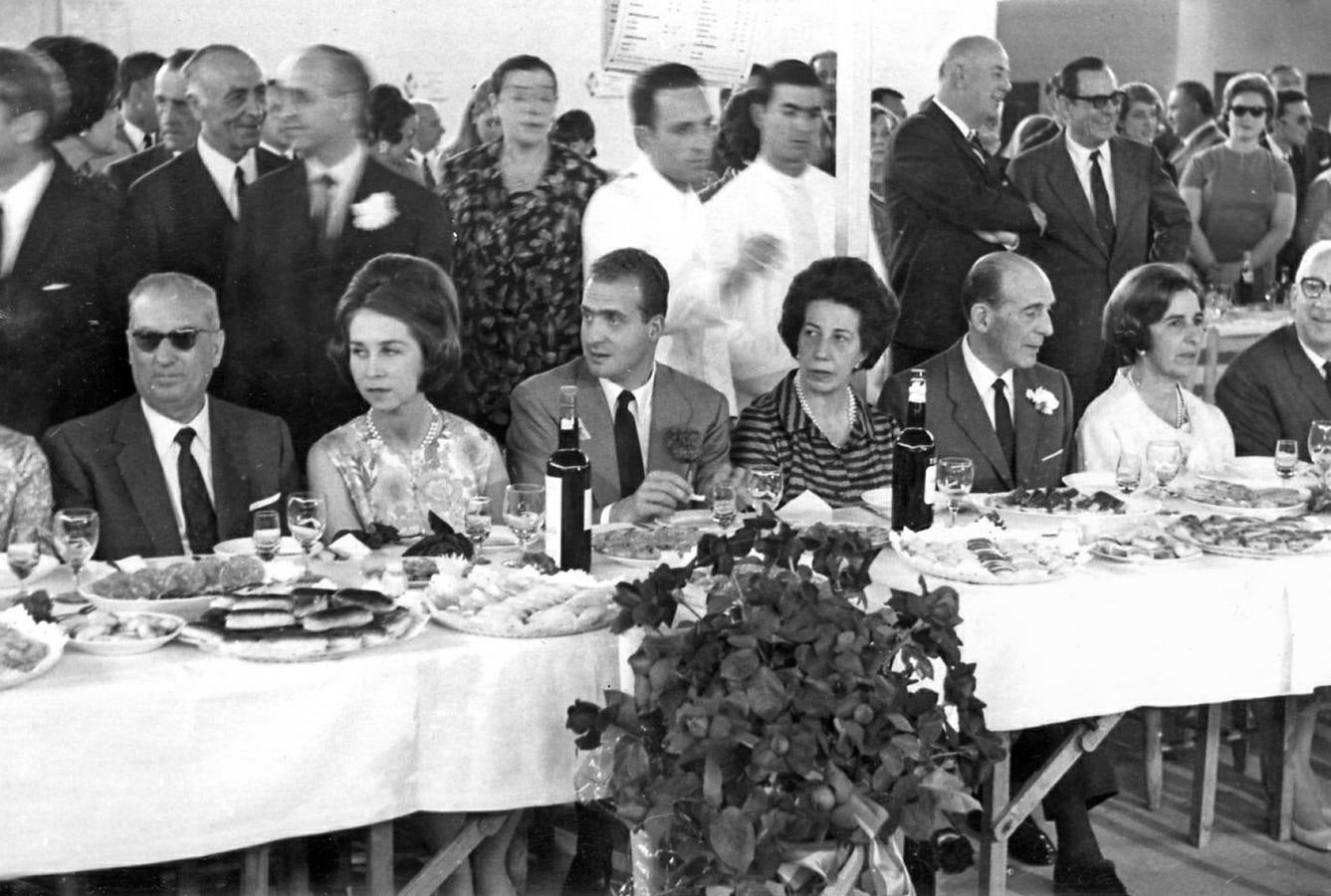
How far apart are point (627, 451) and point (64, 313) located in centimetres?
133

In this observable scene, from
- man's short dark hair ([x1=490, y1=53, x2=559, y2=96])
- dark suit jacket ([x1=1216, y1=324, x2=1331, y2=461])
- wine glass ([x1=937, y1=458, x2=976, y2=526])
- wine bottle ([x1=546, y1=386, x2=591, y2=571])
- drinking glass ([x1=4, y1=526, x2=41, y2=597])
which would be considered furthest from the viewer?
dark suit jacket ([x1=1216, y1=324, x2=1331, y2=461])

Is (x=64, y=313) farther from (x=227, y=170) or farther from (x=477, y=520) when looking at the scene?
(x=477, y=520)

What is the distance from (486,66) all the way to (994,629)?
1.99 metres

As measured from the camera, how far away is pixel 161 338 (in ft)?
12.2

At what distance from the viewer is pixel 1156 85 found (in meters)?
5.10

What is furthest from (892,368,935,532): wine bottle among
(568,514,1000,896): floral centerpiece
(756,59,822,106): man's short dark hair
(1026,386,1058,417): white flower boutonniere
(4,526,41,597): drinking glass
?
(4,526,41,597): drinking glass

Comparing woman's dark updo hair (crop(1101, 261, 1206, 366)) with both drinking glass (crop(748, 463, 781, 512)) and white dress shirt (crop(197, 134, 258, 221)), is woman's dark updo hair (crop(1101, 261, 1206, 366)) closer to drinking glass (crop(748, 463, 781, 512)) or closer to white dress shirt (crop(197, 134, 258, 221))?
drinking glass (crop(748, 463, 781, 512))

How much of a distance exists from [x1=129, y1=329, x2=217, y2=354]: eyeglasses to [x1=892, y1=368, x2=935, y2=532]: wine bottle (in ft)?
5.44

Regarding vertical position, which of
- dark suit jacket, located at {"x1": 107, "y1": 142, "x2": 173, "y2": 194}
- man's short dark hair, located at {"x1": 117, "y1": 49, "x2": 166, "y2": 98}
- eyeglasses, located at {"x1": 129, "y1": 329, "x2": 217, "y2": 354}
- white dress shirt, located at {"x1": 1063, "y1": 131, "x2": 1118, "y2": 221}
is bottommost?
eyeglasses, located at {"x1": 129, "y1": 329, "x2": 217, "y2": 354}

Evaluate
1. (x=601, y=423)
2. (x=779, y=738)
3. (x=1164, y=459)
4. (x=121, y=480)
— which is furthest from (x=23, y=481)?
(x=1164, y=459)

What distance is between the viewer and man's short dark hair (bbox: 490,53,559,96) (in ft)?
13.3

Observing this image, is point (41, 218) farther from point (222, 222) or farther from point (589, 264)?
point (589, 264)

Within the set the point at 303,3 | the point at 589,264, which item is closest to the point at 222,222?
the point at 303,3

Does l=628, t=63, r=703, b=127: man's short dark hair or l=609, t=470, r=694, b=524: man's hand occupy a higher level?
l=628, t=63, r=703, b=127: man's short dark hair
